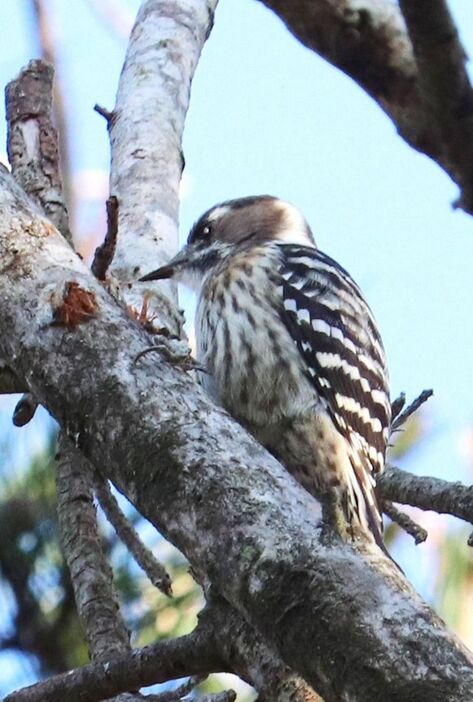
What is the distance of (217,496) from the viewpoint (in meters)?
2.30

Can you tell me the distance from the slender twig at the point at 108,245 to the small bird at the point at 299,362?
0.71 m

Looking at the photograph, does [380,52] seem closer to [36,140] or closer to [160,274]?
[36,140]

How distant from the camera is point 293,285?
14.1 ft

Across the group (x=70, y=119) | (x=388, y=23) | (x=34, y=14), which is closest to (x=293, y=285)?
(x=70, y=119)

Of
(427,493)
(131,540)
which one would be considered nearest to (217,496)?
(131,540)

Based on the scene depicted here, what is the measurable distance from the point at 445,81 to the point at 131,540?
239 centimetres

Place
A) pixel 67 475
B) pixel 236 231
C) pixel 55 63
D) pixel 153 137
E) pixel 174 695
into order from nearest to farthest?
pixel 174 695, pixel 67 475, pixel 153 137, pixel 236 231, pixel 55 63

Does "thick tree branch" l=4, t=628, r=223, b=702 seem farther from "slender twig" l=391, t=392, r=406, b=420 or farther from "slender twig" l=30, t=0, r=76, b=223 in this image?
"slender twig" l=30, t=0, r=76, b=223

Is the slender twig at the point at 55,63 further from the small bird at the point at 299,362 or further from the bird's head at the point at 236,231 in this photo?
the small bird at the point at 299,362

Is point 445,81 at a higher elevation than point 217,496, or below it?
higher

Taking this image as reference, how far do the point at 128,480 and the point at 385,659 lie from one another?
80 centimetres

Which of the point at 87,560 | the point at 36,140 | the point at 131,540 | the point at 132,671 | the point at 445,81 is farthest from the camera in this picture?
the point at 36,140

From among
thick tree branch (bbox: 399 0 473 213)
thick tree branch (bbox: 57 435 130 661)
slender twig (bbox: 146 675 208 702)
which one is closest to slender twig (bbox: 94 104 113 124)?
thick tree branch (bbox: 57 435 130 661)

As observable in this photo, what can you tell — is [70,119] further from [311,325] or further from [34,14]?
[311,325]
